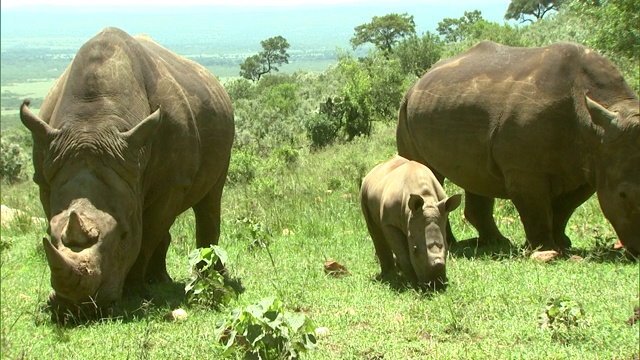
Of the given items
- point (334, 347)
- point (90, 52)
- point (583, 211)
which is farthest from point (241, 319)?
point (583, 211)

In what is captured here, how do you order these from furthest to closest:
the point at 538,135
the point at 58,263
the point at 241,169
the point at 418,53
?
the point at 418,53 < the point at 241,169 < the point at 538,135 < the point at 58,263

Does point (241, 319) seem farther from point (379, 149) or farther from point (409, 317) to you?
point (379, 149)

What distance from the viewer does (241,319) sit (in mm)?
5410

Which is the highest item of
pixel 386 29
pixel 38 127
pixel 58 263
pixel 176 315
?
pixel 38 127

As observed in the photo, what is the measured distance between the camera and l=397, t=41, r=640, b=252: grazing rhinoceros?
27.3 ft

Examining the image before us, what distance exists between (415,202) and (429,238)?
0.32m

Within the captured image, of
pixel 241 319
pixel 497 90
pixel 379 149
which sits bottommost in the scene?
pixel 379 149

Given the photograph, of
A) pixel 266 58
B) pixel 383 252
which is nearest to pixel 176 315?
pixel 383 252

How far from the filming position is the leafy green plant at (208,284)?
23.8 feet

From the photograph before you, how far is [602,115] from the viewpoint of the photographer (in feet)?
27.2

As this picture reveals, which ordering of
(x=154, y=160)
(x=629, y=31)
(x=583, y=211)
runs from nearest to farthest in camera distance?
(x=154, y=160) < (x=583, y=211) < (x=629, y=31)

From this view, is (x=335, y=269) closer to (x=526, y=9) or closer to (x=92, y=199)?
(x=92, y=199)

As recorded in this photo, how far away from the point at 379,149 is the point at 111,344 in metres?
13.5

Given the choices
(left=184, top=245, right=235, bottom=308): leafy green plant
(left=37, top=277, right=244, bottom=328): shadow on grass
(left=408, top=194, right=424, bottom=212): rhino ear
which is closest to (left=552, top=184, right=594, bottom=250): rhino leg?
(left=408, top=194, right=424, bottom=212): rhino ear
